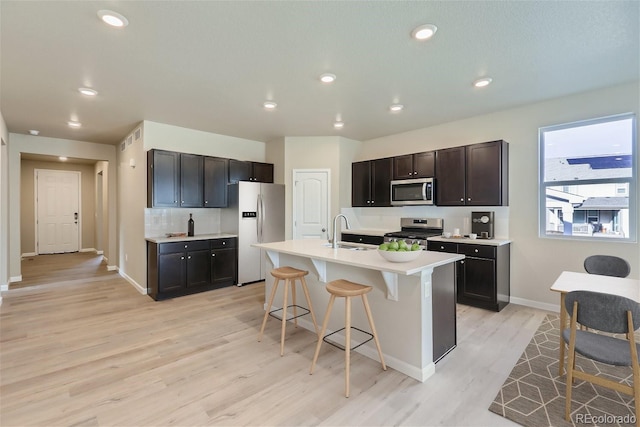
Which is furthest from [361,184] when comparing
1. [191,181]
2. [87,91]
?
[87,91]

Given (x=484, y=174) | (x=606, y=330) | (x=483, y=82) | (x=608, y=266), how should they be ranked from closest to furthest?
(x=606, y=330) → (x=608, y=266) → (x=483, y=82) → (x=484, y=174)

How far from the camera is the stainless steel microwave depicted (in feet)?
15.3

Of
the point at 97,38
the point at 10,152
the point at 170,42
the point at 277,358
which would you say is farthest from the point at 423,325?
the point at 10,152

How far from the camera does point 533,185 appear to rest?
13.1 ft

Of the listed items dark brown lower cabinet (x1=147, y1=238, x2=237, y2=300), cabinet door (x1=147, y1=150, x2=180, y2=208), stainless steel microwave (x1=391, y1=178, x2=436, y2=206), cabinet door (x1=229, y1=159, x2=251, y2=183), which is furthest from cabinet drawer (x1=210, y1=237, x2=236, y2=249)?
stainless steel microwave (x1=391, y1=178, x2=436, y2=206)

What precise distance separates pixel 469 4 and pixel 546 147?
2.82 metres

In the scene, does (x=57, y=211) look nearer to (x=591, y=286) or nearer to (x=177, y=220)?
(x=177, y=220)

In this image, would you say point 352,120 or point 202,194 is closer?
point 352,120

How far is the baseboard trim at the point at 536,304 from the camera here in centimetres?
384

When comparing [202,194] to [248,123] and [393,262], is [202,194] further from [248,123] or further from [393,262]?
[393,262]

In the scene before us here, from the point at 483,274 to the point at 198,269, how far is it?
4124 millimetres

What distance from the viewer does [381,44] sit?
8.18 feet

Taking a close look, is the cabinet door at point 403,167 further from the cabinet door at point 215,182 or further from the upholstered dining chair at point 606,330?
the upholstered dining chair at point 606,330

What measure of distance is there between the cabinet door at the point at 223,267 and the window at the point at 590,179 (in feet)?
15.1
